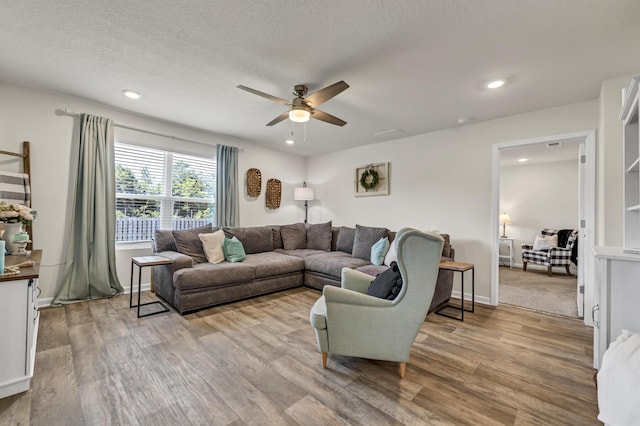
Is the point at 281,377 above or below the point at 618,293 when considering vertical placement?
below

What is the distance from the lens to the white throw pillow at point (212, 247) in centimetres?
367

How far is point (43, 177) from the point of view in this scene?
10.3ft

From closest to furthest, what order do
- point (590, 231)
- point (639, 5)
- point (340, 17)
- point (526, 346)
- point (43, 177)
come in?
point (639, 5), point (340, 17), point (526, 346), point (590, 231), point (43, 177)

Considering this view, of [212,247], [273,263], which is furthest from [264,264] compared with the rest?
[212,247]

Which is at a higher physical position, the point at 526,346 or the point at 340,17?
the point at 340,17

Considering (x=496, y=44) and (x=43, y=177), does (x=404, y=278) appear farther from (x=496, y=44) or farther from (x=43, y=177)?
(x=43, y=177)

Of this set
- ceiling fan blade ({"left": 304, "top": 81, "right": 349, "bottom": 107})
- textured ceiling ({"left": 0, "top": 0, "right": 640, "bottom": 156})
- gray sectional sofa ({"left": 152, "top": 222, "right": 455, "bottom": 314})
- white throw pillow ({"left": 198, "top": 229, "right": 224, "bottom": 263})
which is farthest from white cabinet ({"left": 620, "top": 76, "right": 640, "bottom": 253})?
white throw pillow ({"left": 198, "top": 229, "right": 224, "bottom": 263})

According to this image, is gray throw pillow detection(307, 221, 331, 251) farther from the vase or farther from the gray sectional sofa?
the vase

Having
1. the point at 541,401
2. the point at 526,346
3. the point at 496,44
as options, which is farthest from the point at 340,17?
the point at 526,346

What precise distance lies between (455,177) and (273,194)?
3.30m

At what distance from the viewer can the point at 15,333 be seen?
1650 millimetres

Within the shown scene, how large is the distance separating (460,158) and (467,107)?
867 millimetres

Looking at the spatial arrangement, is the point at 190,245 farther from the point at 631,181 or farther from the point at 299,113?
the point at 631,181

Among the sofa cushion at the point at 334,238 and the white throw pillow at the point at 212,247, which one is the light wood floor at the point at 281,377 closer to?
the white throw pillow at the point at 212,247
